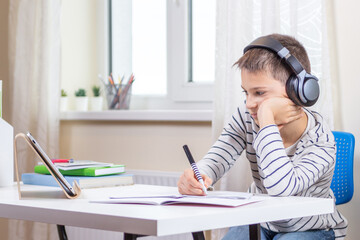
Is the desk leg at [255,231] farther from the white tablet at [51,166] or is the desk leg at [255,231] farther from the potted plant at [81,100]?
the potted plant at [81,100]

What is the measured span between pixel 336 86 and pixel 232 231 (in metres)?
0.70

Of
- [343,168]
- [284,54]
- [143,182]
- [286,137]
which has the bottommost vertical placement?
[143,182]

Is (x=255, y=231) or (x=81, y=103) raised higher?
(x=81, y=103)

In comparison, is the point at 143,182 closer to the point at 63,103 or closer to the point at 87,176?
the point at 63,103

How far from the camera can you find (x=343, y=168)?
5.70 feet

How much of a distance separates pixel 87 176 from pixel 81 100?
1.40m

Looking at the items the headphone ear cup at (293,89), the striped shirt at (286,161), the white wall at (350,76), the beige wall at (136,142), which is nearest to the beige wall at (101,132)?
the beige wall at (136,142)

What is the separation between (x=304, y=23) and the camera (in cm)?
199

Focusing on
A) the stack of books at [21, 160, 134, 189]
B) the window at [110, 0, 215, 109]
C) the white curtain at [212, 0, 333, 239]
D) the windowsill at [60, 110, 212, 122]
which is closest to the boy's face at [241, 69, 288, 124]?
the stack of books at [21, 160, 134, 189]

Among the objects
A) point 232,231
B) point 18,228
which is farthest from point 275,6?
point 18,228

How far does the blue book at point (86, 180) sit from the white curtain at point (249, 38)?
0.65 m

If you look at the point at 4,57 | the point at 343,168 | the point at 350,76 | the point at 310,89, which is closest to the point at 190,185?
the point at 310,89

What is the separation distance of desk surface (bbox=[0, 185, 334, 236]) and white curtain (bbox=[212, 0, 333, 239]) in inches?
33.9

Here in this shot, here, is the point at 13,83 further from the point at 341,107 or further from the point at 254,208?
the point at 254,208
